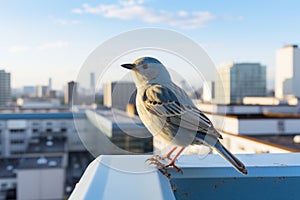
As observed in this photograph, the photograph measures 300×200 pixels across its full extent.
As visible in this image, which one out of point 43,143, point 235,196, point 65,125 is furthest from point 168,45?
point 65,125

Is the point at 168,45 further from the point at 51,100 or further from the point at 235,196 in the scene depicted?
the point at 51,100

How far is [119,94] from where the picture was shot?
0.80 meters

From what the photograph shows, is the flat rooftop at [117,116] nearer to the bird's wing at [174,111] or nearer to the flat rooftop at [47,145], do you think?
the bird's wing at [174,111]

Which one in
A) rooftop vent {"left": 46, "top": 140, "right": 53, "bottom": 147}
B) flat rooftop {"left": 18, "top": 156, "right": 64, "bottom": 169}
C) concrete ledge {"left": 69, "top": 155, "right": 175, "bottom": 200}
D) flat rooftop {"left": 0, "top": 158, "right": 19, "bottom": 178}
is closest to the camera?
concrete ledge {"left": 69, "top": 155, "right": 175, "bottom": 200}

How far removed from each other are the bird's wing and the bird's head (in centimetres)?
2

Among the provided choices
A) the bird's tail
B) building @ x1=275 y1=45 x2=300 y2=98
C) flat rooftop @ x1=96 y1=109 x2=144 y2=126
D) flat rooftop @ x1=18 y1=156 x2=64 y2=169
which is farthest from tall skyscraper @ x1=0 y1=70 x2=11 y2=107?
building @ x1=275 y1=45 x2=300 y2=98

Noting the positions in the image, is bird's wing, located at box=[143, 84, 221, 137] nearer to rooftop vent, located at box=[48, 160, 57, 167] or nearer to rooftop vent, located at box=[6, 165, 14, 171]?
rooftop vent, located at box=[48, 160, 57, 167]

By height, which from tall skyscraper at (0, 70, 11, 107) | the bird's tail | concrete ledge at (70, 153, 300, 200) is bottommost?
concrete ledge at (70, 153, 300, 200)

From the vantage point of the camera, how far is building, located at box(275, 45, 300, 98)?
1316cm

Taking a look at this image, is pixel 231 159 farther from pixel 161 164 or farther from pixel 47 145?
pixel 47 145

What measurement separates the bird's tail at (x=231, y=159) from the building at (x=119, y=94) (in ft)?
0.80

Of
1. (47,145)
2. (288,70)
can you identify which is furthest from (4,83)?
(288,70)

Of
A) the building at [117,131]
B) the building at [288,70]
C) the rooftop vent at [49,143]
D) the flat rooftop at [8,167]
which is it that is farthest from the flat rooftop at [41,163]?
the building at [288,70]

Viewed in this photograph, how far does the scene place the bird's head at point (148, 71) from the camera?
2.46ft
